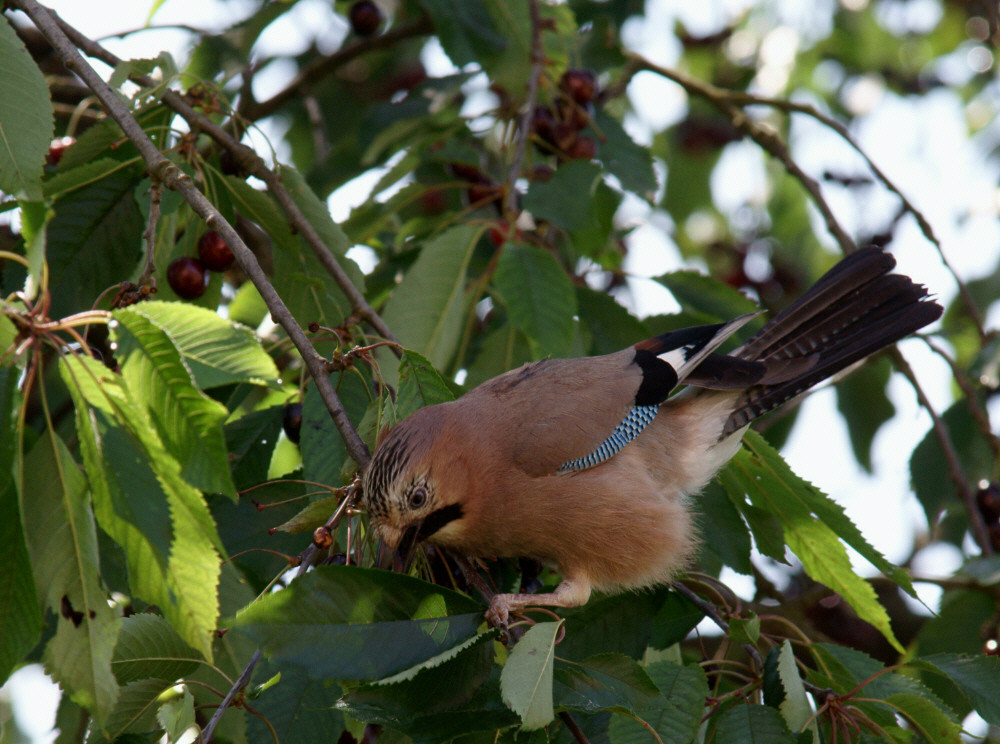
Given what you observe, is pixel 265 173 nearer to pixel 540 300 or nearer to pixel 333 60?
pixel 540 300

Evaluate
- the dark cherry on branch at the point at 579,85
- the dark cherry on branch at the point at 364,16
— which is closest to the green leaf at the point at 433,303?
the dark cherry on branch at the point at 579,85

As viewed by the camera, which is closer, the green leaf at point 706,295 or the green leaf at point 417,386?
the green leaf at point 417,386

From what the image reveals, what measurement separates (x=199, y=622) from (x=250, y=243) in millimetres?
2617

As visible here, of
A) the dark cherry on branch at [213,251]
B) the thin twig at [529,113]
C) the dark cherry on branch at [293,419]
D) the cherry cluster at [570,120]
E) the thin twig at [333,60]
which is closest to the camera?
the dark cherry on branch at [293,419]

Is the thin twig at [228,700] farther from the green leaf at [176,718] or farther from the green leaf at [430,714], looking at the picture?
the green leaf at [430,714]

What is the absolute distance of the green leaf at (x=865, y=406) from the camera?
189 inches

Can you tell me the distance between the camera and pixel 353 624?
1792 millimetres

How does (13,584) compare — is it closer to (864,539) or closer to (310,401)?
(310,401)

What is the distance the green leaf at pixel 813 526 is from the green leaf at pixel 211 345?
1.57 metres

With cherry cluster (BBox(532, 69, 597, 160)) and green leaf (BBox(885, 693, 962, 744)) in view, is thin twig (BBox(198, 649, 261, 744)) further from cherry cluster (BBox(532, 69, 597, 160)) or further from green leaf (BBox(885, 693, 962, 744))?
cherry cluster (BBox(532, 69, 597, 160))

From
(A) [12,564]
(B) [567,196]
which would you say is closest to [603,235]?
(B) [567,196]

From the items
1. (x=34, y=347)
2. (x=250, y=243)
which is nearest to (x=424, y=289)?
(x=250, y=243)

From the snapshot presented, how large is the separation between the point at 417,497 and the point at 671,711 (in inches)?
33.4

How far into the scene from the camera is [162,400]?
1701mm
